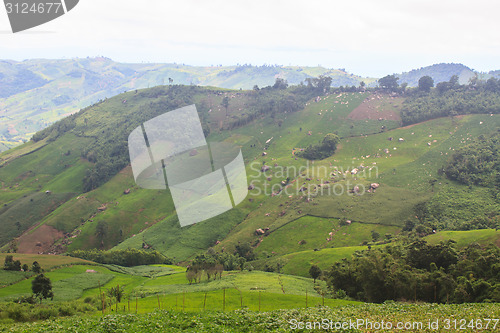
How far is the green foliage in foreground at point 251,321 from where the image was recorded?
21.1 m

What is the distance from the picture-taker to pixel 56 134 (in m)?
176

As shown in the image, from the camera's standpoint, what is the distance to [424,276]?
126 feet

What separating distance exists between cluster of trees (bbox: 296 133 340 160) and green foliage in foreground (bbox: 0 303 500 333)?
112215 millimetres

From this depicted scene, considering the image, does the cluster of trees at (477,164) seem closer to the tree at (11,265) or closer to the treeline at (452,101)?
the treeline at (452,101)

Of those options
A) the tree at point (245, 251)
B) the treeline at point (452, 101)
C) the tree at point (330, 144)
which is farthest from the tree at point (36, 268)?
the treeline at point (452, 101)

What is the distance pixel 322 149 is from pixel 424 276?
103 m

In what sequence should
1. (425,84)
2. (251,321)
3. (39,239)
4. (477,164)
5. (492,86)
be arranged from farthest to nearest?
(425,84) → (492,86) → (39,239) → (477,164) → (251,321)

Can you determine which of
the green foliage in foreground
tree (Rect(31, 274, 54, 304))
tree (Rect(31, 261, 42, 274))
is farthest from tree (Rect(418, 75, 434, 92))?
tree (Rect(31, 274, 54, 304))

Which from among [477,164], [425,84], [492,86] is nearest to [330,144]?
[477,164]

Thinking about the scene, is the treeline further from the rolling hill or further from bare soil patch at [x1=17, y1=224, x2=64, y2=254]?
bare soil patch at [x1=17, y1=224, x2=64, y2=254]

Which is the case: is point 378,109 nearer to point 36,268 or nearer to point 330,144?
point 330,144

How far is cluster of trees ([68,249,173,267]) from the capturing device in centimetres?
7488

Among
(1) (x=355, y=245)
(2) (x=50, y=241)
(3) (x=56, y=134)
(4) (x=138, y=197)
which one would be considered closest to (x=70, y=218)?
(2) (x=50, y=241)

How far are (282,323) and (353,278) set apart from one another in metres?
25.7
